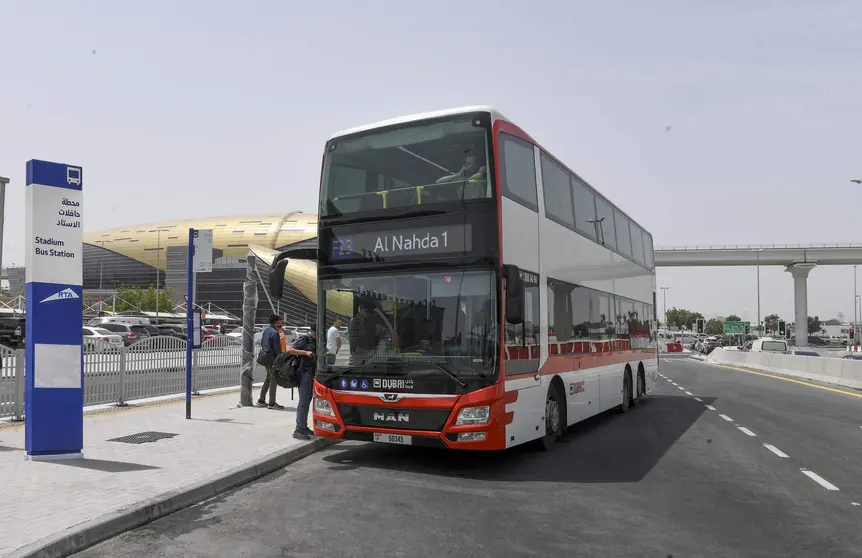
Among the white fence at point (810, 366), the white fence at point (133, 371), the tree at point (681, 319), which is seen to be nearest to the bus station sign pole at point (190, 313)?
the white fence at point (133, 371)

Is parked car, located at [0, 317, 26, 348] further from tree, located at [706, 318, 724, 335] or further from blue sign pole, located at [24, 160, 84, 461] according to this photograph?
tree, located at [706, 318, 724, 335]

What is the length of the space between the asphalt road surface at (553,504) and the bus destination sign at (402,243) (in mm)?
2527

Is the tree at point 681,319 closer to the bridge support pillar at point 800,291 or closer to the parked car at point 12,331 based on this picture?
the bridge support pillar at point 800,291

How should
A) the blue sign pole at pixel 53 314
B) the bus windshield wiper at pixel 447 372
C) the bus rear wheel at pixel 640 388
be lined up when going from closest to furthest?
the bus windshield wiper at pixel 447 372
the blue sign pole at pixel 53 314
the bus rear wheel at pixel 640 388

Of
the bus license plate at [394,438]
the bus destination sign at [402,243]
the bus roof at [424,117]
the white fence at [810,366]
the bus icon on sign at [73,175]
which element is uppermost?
the bus roof at [424,117]

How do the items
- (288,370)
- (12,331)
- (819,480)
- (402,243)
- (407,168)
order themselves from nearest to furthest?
(819,480), (402,243), (407,168), (288,370), (12,331)

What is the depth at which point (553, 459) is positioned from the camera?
951 cm

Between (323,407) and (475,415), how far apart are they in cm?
204

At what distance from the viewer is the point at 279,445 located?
31.9 feet

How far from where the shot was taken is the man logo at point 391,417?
8.49 meters

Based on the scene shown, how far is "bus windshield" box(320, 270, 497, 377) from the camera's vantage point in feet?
27.4

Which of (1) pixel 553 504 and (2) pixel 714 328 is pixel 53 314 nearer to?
(1) pixel 553 504

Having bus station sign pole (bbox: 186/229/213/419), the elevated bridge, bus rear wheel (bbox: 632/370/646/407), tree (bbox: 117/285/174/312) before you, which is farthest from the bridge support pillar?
bus station sign pole (bbox: 186/229/213/419)

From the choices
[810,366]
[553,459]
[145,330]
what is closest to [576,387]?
[553,459]
